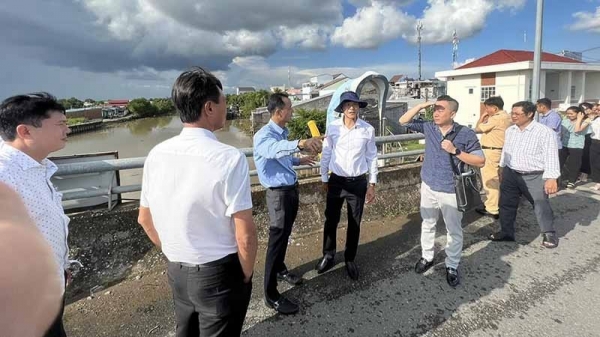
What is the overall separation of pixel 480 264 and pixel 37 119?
3.80 metres

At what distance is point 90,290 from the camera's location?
285 cm

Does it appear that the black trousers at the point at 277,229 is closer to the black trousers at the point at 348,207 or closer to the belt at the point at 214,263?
the black trousers at the point at 348,207

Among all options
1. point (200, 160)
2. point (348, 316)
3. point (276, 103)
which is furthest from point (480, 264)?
point (200, 160)

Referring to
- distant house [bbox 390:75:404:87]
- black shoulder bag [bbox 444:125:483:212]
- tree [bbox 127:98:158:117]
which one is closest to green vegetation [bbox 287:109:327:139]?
black shoulder bag [bbox 444:125:483:212]

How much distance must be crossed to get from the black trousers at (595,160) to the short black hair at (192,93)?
24.9 feet

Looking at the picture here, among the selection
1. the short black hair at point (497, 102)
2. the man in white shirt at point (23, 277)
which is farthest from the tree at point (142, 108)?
the man in white shirt at point (23, 277)

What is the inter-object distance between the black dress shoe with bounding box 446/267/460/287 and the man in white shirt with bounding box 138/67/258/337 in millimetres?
2109

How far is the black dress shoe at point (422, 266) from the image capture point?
123 inches

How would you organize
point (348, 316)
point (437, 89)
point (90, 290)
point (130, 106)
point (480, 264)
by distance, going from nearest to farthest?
1. point (348, 316)
2. point (90, 290)
3. point (480, 264)
4. point (437, 89)
5. point (130, 106)

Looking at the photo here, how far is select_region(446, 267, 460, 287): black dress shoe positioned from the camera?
2.90 meters

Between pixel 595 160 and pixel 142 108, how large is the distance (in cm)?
8543

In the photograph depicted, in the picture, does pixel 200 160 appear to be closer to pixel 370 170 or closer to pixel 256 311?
pixel 256 311

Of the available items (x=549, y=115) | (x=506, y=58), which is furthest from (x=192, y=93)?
(x=506, y=58)

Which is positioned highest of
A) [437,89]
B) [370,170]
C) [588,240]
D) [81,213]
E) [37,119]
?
[437,89]
